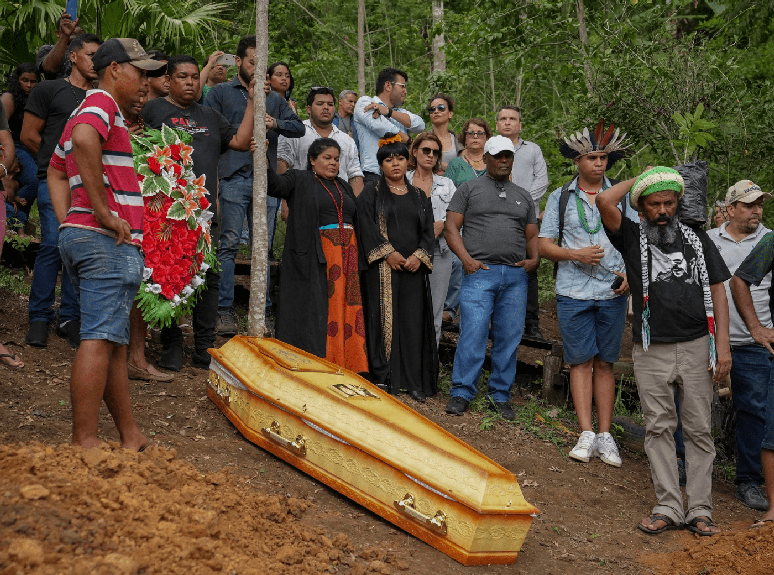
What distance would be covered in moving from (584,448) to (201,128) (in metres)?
3.77

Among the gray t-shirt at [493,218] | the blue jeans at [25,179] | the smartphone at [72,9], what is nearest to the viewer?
the smartphone at [72,9]

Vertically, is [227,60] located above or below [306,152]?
above

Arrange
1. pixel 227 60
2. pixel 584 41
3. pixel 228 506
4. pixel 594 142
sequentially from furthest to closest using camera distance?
pixel 584 41
pixel 227 60
pixel 594 142
pixel 228 506

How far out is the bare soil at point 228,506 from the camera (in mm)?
3090

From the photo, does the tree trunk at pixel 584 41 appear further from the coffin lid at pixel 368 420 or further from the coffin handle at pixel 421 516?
the coffin handle at pixel 421 516

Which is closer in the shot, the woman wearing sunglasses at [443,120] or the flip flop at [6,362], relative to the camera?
the flip flop at [6,362]

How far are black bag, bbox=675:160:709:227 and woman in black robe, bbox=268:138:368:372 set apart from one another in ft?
8.53

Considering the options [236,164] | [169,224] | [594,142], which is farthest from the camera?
[236,164]

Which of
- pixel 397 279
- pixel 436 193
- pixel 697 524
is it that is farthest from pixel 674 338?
pixel 436 193

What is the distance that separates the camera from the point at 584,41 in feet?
32.7

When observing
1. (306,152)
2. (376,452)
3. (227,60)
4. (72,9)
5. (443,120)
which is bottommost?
(376,452)

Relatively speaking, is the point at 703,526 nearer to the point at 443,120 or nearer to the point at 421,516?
the point at 421,516

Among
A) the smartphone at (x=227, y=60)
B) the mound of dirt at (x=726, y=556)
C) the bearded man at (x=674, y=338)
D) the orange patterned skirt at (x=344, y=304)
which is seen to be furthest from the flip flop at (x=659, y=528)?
the smartphone at (x=227, y=60)

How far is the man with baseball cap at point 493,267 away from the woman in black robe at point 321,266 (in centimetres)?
84
